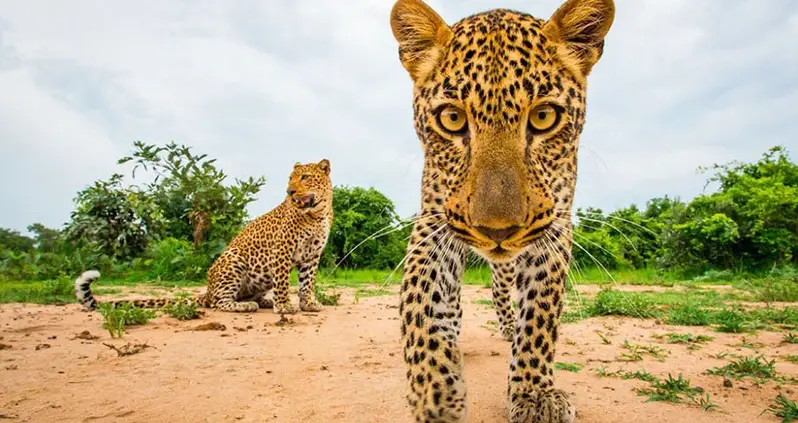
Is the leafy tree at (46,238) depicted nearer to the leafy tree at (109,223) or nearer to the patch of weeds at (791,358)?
the leafy tree at (109,223)

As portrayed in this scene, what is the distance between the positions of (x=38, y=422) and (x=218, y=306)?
4.70m

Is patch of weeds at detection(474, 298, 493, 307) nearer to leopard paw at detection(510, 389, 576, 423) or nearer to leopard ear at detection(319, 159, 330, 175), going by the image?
leopard ear at detection(319, 159, 330, 175)

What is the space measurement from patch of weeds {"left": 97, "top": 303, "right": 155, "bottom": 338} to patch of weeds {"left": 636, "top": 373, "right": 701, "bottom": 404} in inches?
192

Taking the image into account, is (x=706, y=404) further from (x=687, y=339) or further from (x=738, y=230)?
(x=738, y=230)

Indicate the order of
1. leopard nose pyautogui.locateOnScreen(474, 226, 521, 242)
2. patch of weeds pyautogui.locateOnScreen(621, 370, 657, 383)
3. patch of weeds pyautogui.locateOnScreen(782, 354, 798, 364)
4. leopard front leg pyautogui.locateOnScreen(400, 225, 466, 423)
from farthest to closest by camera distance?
1. patch of weeds pyautogui.locateOnScreen(782, 354, 798, 364)
2. patch of weeds pyautogui.locateOnScreen(621, 370, 657, 383)
3. leopard front leg pyautogui.locateOnScreen(400, 225, 466, 423)
4. leopard nose pyautogui.locateOnScreen(474, 226, 521, 242)

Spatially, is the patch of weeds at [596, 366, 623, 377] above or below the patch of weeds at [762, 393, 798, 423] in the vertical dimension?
above

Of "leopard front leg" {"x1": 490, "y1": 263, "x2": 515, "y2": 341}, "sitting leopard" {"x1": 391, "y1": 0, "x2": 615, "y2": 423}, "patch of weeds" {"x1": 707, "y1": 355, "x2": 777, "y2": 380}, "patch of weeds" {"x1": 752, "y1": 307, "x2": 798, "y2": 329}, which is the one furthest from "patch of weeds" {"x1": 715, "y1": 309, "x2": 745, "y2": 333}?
"sitting leopard" {"x1": 391, "y1": 0, "x2": 615, "y2": 423}

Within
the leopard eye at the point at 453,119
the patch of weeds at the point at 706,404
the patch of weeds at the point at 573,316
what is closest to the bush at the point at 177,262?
the patch of weeds at the point at 573,316

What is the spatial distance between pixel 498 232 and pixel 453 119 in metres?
0.79

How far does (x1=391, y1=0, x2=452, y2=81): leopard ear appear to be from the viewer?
10.7ft

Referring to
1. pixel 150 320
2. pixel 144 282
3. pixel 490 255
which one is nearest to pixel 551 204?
pixel 490 255

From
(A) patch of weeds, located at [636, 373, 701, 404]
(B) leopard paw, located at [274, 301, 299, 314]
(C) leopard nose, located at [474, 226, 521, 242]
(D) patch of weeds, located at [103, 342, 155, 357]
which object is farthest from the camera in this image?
(B) leopard paw, located at [274, 301, 299, 314]

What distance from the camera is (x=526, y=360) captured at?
3.29 metres

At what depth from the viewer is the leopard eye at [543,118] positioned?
2.97 meters
